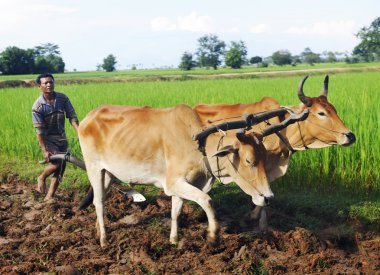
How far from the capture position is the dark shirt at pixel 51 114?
6.39 m

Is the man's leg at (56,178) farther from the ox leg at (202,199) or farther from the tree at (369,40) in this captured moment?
the tree at (369,40)

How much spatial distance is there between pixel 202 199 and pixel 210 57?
72.1m

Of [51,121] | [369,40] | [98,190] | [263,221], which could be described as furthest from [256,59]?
[98,190]

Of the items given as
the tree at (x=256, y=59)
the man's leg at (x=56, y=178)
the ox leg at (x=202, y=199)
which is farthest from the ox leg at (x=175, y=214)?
the tree at (x=256, y=59)

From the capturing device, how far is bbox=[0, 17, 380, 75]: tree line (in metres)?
48.1

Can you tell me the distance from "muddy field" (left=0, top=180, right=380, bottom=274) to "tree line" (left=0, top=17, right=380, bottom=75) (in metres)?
44.4

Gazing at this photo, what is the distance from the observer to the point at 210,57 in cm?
7556

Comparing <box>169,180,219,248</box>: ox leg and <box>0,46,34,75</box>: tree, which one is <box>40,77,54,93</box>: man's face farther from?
<box>0,46,34,75</box>: tree

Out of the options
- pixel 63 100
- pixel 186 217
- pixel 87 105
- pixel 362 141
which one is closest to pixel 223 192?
pixel 186 217

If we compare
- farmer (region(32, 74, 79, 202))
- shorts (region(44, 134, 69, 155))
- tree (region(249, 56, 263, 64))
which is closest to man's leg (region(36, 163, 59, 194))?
farmer (region(32, 74, 79, 202))

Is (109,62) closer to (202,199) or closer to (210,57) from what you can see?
(210,57)

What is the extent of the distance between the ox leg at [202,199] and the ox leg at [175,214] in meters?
0.31

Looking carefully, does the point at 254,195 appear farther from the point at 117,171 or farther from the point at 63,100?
the point at 63,100

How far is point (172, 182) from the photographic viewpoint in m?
4.70
